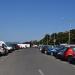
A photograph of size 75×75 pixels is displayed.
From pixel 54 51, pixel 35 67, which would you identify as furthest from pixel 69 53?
pixel 54 51

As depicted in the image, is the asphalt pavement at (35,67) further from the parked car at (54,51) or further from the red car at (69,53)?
the parked car at (54,51)

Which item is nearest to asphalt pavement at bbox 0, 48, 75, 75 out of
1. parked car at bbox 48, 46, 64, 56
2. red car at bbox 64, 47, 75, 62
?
red car at bbox 64, 47, 75, 62

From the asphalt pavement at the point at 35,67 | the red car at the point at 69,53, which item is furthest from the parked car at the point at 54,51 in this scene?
the asphalt pavement at the point at 35,67

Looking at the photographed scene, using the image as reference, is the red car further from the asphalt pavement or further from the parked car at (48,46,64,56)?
the parked car at (48,46,64,56)

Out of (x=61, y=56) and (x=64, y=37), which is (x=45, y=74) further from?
(x=64, y=37)

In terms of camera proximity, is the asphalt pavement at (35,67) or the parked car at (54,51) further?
the parked car at (54,51)

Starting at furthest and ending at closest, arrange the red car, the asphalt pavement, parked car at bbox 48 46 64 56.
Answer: parked car at bbox 48 46 64 56
the red car
the asphalt pavement

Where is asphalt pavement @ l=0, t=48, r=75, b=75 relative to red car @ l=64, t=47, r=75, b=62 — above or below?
below

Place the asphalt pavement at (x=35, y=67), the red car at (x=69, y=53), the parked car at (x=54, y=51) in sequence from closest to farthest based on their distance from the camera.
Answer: the asphalt pavement at (x=35, y=67) → the red car at (x=69, y=53) → the parked car at (x=54, y=51)

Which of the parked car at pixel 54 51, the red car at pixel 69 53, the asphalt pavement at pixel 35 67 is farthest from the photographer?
the parked car at pixel 54 51

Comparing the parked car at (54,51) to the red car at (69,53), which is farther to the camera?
the parked car at (54,51)

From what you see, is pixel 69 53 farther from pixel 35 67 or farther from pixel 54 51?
pixel 54 51

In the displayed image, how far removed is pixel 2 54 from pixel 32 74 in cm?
2867

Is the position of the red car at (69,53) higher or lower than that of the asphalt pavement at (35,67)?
higher
